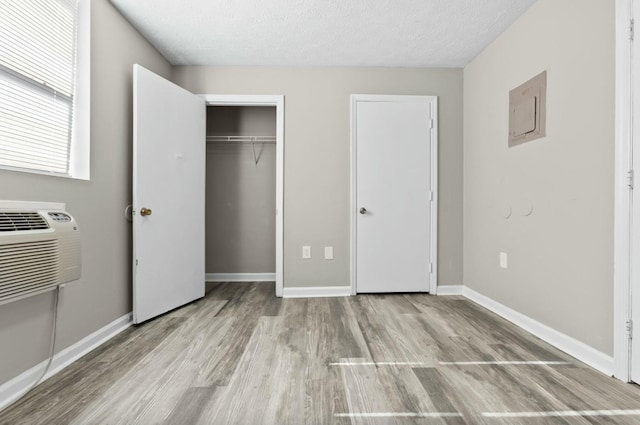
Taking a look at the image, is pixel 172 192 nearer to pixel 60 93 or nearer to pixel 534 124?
pixel 60 93

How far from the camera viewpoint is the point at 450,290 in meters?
3.08

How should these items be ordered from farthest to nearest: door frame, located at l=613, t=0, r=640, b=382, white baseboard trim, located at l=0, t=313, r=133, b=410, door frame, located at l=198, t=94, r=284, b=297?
door frame, located at l=198, t=94, r=284, b=297 < door frame, located at l=613, t=0, r=640, b=382 < white baseboard trim, located at l=0, t=313, r=133, b=410

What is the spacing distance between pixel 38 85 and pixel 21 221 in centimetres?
78

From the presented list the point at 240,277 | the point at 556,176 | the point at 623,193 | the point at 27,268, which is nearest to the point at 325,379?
the point at 27,268

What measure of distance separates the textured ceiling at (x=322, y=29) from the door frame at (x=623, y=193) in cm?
86

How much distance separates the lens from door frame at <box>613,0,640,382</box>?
150 centimetres

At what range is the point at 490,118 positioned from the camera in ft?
8.68

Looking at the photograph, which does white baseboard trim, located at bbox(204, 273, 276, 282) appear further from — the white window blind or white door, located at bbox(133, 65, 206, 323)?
the white window blind

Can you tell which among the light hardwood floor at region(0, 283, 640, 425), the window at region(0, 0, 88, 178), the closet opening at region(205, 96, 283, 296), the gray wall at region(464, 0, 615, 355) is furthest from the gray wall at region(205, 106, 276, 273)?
the gray wall at region(464, 0, 615, 355)

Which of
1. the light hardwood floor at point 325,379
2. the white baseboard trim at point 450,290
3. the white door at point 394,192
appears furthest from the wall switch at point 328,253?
the white baseboard trim at point 450,290

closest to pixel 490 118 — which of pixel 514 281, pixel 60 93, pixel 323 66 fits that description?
pixel 514 281

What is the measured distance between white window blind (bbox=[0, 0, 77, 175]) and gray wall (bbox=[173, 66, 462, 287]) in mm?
1318

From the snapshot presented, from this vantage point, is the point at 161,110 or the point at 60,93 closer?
the point at 60,93

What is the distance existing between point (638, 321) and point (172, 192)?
10.2 ft
